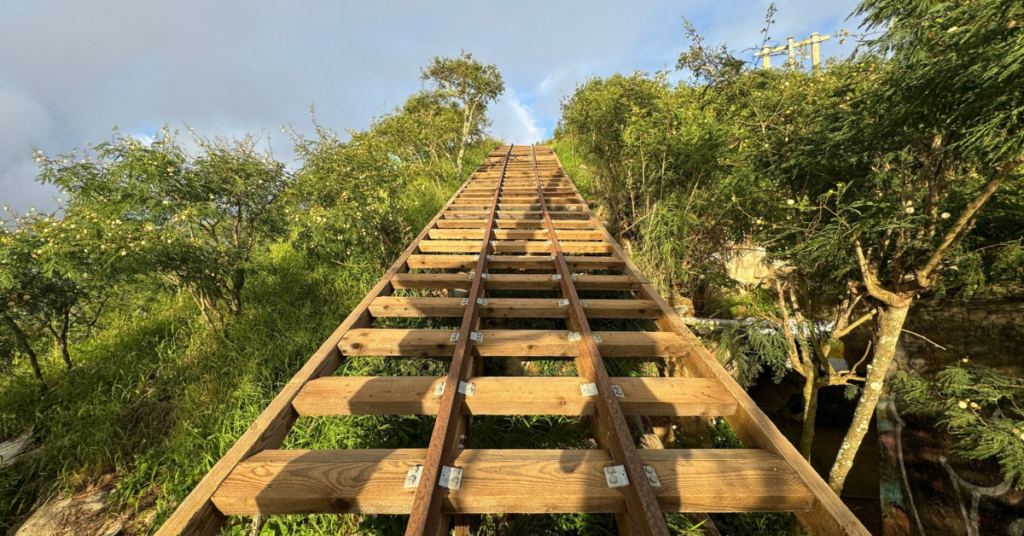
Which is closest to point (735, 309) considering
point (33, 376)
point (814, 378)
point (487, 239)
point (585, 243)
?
→ point (814, 378)

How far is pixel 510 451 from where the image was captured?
5.71 ft

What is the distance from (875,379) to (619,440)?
2807mm

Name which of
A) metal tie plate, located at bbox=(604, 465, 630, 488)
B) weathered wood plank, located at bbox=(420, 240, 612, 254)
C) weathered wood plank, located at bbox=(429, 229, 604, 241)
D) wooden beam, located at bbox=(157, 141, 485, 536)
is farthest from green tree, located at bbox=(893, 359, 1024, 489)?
wooden beam, located at bbox=(157, 141, 485, 536)

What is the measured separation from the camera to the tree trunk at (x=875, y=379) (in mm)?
2746

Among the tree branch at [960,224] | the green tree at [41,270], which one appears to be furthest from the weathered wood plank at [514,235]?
the green tree at [41,270]

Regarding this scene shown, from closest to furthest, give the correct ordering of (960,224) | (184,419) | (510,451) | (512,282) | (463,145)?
(510,451), (960,224), (184,419), (512,282), (463,145)

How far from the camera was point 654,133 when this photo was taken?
4629 mm

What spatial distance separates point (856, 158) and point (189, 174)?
651 cm

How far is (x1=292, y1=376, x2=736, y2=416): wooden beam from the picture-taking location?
6.62 feet

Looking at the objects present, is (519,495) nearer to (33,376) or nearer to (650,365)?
(650,365)

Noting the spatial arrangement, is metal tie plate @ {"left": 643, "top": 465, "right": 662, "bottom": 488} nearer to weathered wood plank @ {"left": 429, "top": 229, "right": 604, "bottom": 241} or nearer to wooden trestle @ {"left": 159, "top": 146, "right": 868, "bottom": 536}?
wooden trestle @ {"left": 159, "top": 146, "right": 868, "bottom": 536}

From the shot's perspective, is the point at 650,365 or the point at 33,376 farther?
the point at 650,365

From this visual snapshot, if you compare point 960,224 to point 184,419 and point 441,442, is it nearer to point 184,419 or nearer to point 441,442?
point 441,442

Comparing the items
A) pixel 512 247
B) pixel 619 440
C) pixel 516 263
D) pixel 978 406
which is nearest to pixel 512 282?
pixel 516 263
